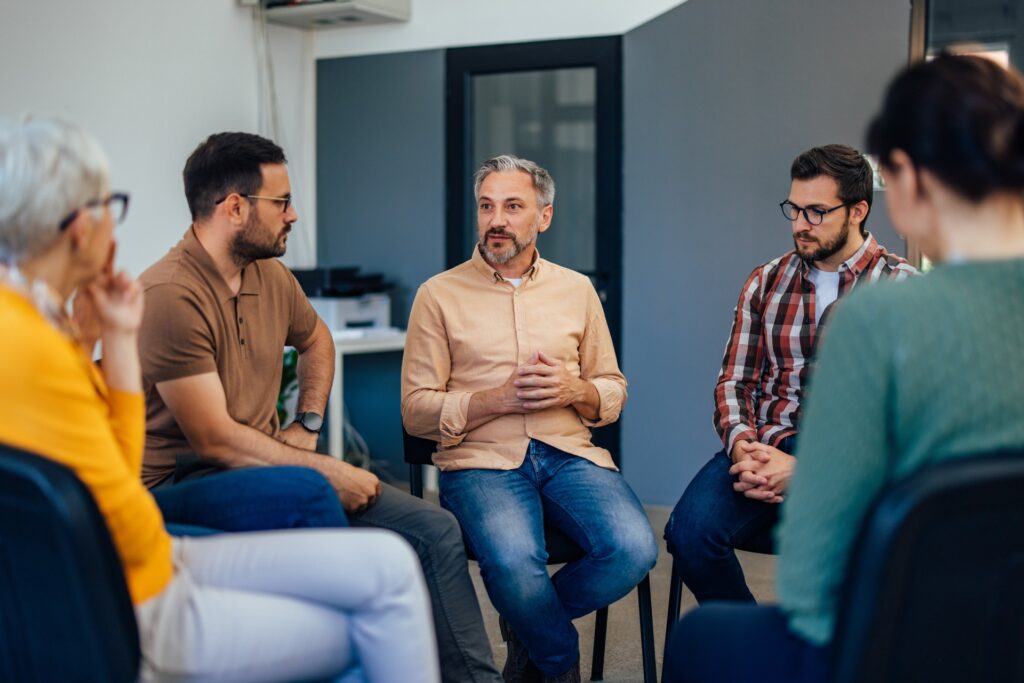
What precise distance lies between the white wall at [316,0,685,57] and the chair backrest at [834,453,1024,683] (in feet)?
12.7

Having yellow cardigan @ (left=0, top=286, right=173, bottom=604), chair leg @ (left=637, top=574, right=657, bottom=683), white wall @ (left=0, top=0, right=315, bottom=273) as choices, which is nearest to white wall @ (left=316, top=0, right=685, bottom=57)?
white wall @ (left=0, top=0, right=315, bottom=273)

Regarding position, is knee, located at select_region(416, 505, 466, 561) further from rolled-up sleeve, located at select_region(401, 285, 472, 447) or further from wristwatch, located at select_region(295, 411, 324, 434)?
wristwatch, located at select_region(295, 411, 324, 434)

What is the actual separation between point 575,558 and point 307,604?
3.38 feet

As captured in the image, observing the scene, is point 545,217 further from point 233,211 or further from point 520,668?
point 520,668

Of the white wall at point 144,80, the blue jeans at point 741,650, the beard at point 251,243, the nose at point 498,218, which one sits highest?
the white wall at point 144,80

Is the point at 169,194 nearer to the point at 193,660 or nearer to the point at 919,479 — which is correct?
the point at 193,660

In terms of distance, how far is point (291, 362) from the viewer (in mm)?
4520

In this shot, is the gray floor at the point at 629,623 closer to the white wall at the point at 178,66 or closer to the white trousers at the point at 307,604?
the white trousers at the point at 307,604

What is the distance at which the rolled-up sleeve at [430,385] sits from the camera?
255 cm

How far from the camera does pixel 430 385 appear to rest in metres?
2.62

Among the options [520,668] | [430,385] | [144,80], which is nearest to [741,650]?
[520,668]

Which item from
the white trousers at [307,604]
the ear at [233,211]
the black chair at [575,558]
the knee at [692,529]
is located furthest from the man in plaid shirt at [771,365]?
the ear at [233,211]

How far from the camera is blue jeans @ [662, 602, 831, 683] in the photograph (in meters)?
1.35

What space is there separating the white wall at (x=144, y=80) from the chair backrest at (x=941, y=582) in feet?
12.1
